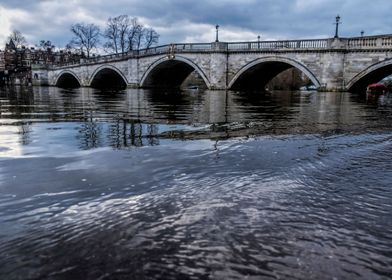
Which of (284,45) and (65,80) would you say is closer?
(284,45)

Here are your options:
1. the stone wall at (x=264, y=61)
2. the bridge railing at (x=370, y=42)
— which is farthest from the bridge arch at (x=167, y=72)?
the bridge railing at (x=370, y=42)

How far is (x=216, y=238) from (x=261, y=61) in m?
31.0

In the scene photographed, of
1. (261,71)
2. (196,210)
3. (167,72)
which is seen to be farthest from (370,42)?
(196,210)

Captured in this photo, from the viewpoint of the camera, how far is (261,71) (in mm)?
36281

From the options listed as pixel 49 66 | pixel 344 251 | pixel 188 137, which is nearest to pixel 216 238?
pixel 344 251

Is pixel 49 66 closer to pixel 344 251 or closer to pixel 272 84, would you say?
pixel 272 84

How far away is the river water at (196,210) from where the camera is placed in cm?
224

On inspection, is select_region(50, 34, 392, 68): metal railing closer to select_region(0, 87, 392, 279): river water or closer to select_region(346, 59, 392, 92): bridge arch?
select_region(346, 59, 392, 92): bridge arch

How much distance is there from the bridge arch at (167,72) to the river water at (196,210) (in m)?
32.3

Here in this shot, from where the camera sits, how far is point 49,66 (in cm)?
7119

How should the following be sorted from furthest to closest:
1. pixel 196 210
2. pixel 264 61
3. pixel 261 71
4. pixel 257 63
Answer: pixel 261 71 → pixel 257 63 → pixel 264 61 → pixel 196 210

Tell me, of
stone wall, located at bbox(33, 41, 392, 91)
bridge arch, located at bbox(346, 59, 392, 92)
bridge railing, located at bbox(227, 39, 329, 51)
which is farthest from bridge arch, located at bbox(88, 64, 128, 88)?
bridge arch, located at bbox(346, 59, 392, 92)

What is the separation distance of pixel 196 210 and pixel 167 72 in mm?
44420

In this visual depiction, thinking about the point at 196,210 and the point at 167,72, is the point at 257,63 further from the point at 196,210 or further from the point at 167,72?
the point at 196,210
